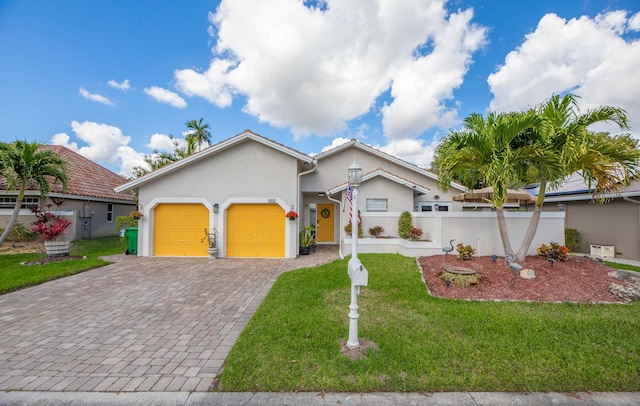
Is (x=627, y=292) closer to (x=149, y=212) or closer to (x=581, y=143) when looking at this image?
(x=581, y=143)

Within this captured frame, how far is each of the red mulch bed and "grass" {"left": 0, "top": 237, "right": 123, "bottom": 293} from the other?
10.7 meters

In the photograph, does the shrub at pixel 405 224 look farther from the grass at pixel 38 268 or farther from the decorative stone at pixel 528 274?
the grass at pixel 38 268

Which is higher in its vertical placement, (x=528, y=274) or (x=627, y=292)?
(x=528, y=274)

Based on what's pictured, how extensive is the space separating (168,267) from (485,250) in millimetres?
11130

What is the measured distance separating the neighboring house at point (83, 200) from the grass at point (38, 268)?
2.52 m

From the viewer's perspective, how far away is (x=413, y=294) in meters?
5.86

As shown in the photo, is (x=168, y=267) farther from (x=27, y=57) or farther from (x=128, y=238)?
(x=27, y=57)

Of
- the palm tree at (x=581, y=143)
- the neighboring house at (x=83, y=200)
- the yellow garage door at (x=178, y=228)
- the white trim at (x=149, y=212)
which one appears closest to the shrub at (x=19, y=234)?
the neighboring house at (x=83, y=200)

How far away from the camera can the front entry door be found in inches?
592

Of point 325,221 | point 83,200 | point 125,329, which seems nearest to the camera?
point 125,329

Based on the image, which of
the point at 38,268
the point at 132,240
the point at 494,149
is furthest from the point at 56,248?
the point at 494,149

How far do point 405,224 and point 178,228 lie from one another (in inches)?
381

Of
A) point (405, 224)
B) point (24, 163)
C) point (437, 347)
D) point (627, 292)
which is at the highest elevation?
point (24, 163)

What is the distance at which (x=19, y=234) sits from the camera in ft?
39.8
